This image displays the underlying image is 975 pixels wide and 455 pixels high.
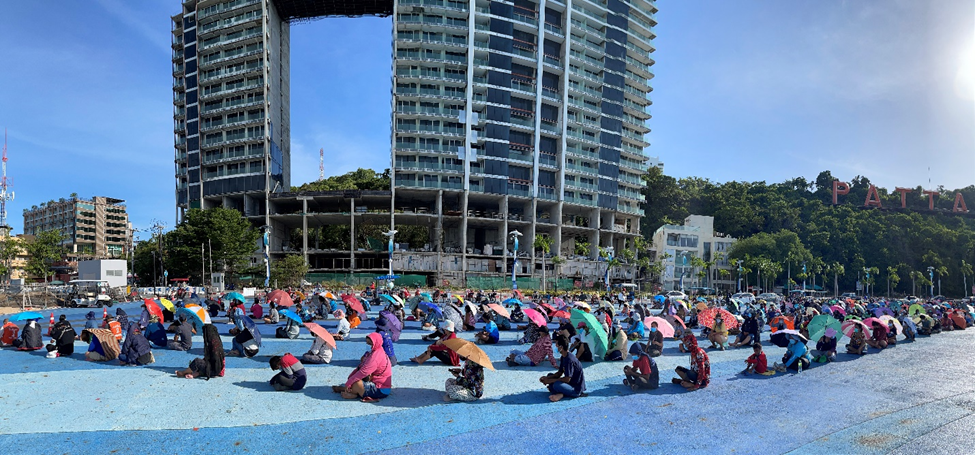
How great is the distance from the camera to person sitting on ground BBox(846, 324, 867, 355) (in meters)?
16.4

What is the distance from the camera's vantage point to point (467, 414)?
9.03 metres

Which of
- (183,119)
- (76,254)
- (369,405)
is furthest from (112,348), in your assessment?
(76,254)

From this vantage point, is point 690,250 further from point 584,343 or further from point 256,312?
point 584,343

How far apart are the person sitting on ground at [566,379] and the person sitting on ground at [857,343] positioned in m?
11.6

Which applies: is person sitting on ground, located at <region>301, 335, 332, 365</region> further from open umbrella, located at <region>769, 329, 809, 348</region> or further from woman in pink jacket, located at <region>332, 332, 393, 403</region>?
open umbrella, located at <region>769, 329, 809, 348</region>

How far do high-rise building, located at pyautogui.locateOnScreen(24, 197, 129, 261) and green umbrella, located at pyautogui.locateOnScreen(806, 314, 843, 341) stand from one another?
141594mm

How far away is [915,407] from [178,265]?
215 ft

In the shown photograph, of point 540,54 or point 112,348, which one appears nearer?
point 112,348

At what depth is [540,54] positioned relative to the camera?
6912 centimetres

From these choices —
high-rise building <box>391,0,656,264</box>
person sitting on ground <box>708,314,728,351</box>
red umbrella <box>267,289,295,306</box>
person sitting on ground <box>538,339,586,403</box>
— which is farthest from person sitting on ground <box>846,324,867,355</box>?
high-rise building <box>391,0,656,264</box>

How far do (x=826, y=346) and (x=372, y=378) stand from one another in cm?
1300

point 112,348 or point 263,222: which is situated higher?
point 263,222

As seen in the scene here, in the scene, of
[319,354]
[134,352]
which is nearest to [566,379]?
[319,354]

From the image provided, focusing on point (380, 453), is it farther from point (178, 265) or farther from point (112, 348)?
point (178, 265)
